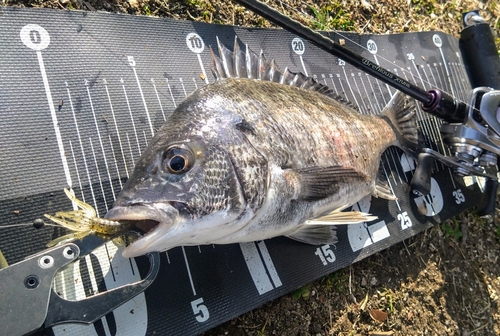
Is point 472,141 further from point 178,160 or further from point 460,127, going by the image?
point 178,160

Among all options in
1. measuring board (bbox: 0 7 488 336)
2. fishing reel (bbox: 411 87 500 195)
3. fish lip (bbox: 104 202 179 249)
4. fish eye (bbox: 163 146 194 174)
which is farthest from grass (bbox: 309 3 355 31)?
fish lip (bbox: 104 202 179 249)

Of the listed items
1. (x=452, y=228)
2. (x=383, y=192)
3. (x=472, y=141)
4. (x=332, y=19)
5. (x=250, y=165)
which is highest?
(x=332, y=19)

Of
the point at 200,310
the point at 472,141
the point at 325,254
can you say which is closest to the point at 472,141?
the point at 472,141

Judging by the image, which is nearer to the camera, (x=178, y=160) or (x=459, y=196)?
(x=178, y=160)

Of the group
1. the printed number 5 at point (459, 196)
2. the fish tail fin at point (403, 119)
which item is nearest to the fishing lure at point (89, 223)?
the fish tail fin at point (403, 119)

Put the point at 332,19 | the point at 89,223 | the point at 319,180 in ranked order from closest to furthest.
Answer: the point at 89,223 < the point at 319,180 < the point at 332,19

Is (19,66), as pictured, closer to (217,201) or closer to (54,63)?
(54,63)

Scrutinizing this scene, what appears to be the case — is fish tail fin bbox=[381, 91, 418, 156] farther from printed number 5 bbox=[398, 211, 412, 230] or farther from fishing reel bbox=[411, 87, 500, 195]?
printed number 5 bbox=[398, 211, 412, 230]
